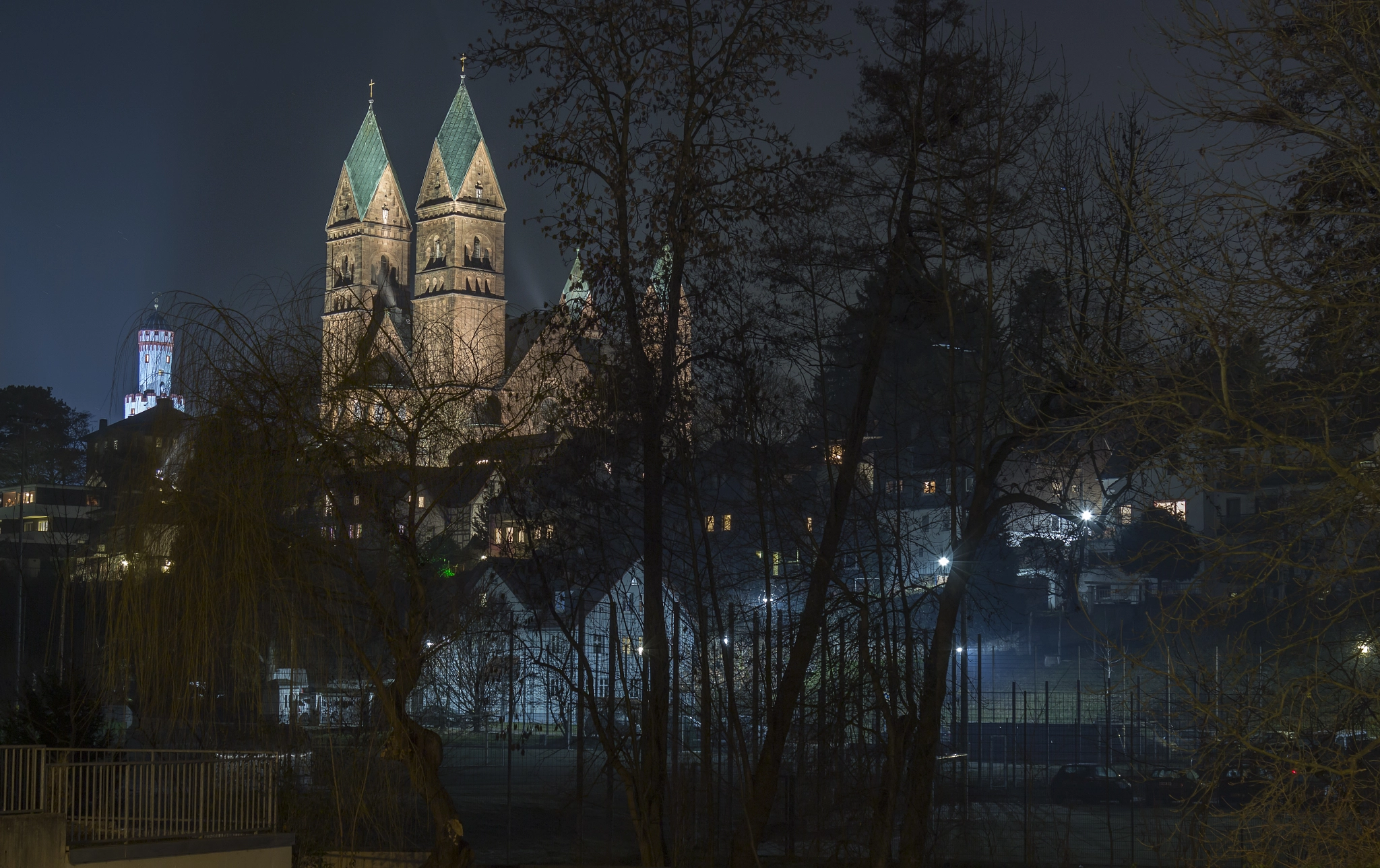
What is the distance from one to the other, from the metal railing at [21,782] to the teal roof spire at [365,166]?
88.1 m

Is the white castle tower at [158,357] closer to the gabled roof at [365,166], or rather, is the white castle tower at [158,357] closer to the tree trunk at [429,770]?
the tree trunk at [429,770]

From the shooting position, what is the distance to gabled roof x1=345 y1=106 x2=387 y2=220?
324 ft

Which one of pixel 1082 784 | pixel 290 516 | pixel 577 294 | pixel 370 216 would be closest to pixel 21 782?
pixel 290 516

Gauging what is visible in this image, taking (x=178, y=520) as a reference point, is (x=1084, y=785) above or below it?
below

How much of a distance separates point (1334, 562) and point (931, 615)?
56.8 ft

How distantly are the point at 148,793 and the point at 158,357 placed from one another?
4.35 meters

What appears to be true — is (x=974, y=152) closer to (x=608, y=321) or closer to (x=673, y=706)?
(x=608, y=321)

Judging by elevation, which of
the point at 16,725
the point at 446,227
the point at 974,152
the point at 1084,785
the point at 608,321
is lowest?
the point at 1084,785

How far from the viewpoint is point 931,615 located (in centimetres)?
2578

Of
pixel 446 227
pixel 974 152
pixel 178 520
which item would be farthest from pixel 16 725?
pixel 446 227

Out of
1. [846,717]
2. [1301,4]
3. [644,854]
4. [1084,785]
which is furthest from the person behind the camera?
[1084,785]

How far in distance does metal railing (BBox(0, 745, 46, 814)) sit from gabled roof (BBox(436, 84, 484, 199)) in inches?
3326

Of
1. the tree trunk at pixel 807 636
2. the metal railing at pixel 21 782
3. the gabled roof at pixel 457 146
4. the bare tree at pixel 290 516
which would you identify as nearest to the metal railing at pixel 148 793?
the metal railing at pixel 21 782

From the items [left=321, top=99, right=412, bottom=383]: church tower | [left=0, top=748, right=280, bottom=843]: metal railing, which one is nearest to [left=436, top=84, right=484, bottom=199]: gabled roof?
[left=321, top=99, right=412, bottom=383]: church tower
